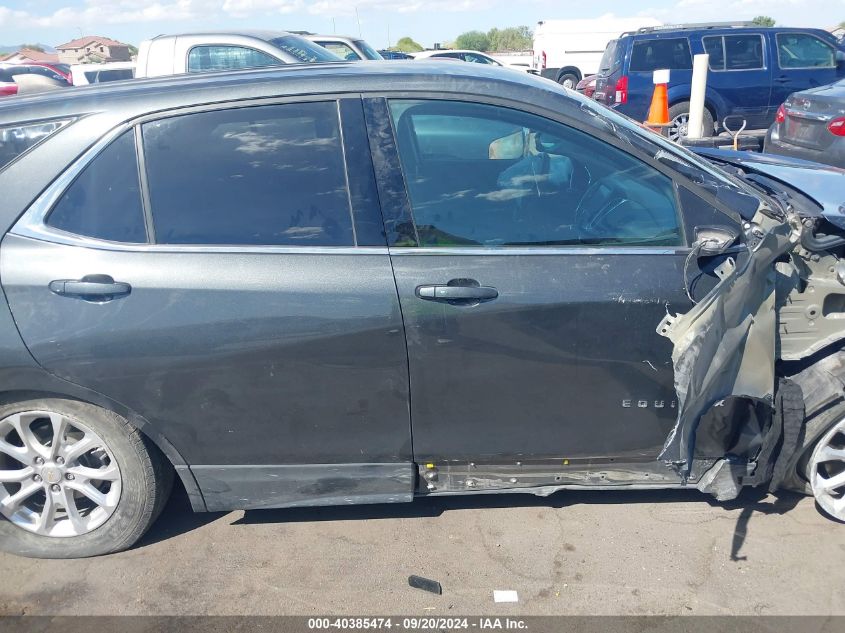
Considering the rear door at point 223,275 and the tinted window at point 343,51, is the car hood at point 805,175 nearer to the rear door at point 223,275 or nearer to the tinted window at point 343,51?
the rear door at point 223,275

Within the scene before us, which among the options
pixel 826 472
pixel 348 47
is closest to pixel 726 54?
pixel 348 47

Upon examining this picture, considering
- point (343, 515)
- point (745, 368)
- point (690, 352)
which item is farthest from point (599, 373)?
point (343, 515)

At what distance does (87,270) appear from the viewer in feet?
8.69

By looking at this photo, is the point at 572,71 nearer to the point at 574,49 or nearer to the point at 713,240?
the point at 574,49

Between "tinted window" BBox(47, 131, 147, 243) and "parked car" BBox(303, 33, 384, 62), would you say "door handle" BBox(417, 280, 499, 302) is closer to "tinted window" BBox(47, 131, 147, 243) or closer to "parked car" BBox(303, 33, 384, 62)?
"tinted window" BBox(47, 131, 147, 243)

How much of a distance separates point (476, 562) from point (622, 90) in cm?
1040

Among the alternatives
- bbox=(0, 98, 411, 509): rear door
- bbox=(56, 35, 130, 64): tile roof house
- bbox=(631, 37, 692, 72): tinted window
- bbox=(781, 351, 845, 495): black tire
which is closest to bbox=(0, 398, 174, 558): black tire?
bbox=(0, 98, 411, 509): rear door

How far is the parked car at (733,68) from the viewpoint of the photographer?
11.6 meters

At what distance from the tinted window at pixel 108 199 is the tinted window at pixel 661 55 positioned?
10650 mm

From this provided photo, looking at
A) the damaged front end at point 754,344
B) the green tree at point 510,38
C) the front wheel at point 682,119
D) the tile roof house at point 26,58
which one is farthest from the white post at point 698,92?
the green tree at point 510,38

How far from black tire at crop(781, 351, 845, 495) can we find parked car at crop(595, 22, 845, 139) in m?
9.45

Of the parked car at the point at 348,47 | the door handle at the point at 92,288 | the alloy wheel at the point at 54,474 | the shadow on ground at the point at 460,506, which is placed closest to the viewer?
the door handle at the point at 92,288

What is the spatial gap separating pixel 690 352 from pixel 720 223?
1.72ft

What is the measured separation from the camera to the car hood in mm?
3074
